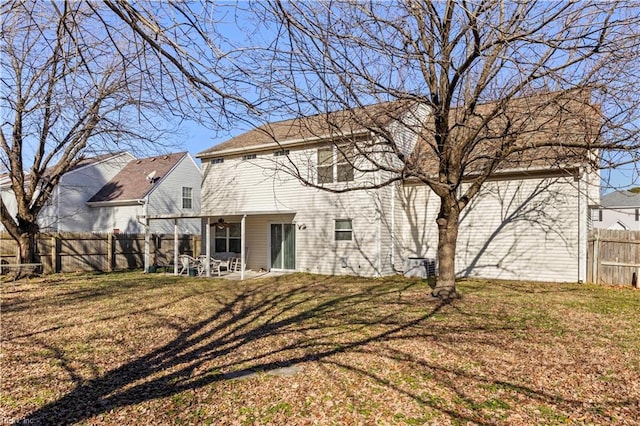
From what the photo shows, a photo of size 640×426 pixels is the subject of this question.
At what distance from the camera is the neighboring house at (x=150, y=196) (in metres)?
23.3

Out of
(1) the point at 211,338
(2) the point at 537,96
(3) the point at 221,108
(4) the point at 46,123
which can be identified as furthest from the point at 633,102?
(4) the point at 46,123

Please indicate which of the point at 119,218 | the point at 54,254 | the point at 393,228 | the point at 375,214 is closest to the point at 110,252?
the point at 54,254

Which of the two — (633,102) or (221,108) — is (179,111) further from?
(633,102)

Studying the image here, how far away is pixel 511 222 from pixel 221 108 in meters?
11.6

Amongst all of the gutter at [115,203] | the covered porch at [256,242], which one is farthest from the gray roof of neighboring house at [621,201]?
the gutter at [115,203]

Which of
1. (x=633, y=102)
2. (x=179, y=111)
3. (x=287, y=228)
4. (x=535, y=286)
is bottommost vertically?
(x=535, y=286)

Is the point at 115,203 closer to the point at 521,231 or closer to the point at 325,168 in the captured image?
the point at 325,168

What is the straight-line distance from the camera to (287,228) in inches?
648

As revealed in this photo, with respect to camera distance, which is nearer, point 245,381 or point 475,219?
point 245,381

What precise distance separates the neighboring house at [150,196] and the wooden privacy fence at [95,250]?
2.74 m

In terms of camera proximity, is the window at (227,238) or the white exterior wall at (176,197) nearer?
the window at (227,238)

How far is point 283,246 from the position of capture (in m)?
16.6

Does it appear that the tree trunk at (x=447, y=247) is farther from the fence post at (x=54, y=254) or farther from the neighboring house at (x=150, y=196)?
the neighboring house at (x=150, y=196)

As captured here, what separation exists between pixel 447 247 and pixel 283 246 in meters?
8.04
